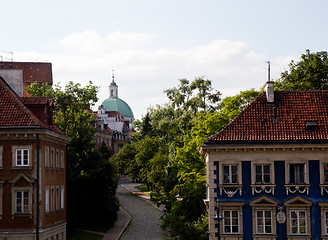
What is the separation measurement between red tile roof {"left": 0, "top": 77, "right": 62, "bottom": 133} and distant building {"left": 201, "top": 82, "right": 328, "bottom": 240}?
11.7m

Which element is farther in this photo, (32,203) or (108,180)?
(108,180)

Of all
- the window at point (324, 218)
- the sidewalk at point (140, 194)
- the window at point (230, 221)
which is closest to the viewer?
the window at point (324, 218)

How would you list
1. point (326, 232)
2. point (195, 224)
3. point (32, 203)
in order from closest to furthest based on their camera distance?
point (326, 232)
point (32, 203)
point (195, 224)

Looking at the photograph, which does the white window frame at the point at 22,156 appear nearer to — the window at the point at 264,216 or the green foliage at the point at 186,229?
the green foliage at the point at 186,229

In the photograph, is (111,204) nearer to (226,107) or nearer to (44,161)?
(226,107)

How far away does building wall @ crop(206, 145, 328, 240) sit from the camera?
147 feet

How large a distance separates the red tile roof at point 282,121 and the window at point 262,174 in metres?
1.61

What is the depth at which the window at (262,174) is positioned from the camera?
45469mm

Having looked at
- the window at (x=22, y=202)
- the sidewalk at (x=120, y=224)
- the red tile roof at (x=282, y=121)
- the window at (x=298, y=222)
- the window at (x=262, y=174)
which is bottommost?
the sidewalk at (x=120, y=224)

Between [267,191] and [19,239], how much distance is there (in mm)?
16462

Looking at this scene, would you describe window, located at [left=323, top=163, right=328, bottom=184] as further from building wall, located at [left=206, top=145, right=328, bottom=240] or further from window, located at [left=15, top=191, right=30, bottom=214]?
window, located at [left=15, top=191, right=30, bottom=214]

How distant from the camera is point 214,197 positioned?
45.4 metres

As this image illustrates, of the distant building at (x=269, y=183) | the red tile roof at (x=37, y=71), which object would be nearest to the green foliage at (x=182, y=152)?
the distant building at (x=269, y=183)

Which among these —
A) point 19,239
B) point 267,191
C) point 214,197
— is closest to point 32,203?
point 19,239
